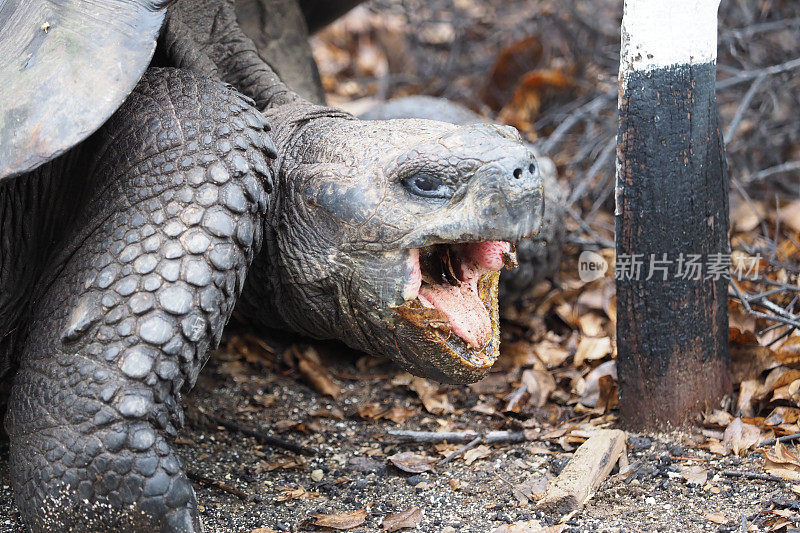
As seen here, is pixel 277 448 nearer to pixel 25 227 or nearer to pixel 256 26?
pixel 25 227

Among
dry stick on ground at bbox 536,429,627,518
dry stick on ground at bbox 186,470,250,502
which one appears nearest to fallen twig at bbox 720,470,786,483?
dry stick on ground at bbox 536,429,627,518

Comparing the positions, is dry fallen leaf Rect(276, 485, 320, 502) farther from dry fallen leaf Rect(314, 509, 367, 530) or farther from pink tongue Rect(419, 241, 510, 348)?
pink tongue Rect(419, 241, 510, 348)

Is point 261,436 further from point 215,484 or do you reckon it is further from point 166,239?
point 166,239

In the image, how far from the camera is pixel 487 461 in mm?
2336

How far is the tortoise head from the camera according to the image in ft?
6.02

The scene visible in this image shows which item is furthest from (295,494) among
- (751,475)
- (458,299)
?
(751,475)

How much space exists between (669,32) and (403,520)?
1.33m

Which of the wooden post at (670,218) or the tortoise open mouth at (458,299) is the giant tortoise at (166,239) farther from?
the wooden post at (670,218)

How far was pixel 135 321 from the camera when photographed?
1730 mm

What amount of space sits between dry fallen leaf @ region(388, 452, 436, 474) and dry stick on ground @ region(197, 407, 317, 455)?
9.5 inches

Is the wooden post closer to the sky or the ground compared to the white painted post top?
closer to the ground

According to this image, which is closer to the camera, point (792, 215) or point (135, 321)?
point (135, 321)

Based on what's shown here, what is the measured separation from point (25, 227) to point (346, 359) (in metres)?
1.36

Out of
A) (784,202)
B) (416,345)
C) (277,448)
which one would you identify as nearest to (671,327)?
(416,345)
